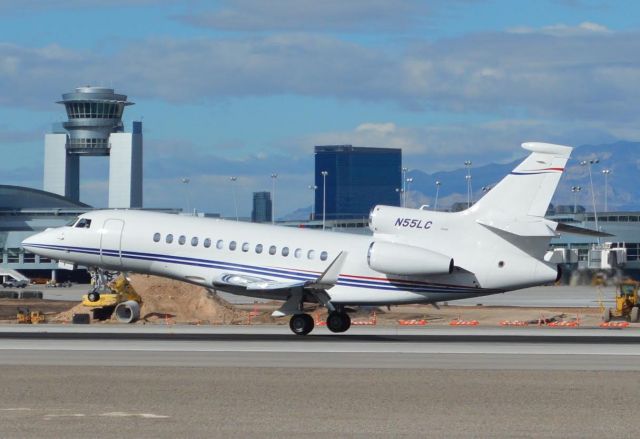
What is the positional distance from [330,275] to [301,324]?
2162 millimetres

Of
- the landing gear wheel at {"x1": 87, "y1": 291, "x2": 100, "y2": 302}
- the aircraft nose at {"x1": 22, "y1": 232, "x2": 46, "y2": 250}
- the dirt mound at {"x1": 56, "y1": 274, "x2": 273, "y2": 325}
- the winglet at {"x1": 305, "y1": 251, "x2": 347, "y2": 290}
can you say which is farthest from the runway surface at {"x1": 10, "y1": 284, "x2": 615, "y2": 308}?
the winglet at {"x1": 305, "y1": 251, "x2": 347, "y2": 290}

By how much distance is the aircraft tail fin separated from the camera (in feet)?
139

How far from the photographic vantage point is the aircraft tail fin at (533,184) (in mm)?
42250

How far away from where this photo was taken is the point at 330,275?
42.0m

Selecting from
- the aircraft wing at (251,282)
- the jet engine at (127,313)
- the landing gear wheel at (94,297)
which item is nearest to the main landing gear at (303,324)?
the aircraft wing at (251,282)

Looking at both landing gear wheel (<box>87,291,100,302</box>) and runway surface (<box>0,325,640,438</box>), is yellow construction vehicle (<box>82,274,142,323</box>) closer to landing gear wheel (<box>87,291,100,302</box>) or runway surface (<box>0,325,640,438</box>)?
landing gear wheel (<box>87,291,100,302</box>)

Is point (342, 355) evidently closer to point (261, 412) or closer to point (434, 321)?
point (261, 412)

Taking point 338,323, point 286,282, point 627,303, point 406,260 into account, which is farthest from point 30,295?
point 406,260

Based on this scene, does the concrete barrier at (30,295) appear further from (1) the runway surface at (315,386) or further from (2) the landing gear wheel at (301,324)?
(2) the landing gear wheel at (301,324)

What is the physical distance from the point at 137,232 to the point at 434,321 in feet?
68.1

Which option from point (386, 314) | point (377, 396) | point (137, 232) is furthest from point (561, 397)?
point (386, 314)

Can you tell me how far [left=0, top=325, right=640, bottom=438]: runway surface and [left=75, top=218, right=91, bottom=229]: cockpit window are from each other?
6150 mm

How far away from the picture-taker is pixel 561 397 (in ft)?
82.2

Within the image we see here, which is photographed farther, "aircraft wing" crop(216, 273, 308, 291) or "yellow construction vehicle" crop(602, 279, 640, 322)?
"yellow construction vehicle" crop(602, 279, 640, 322)
